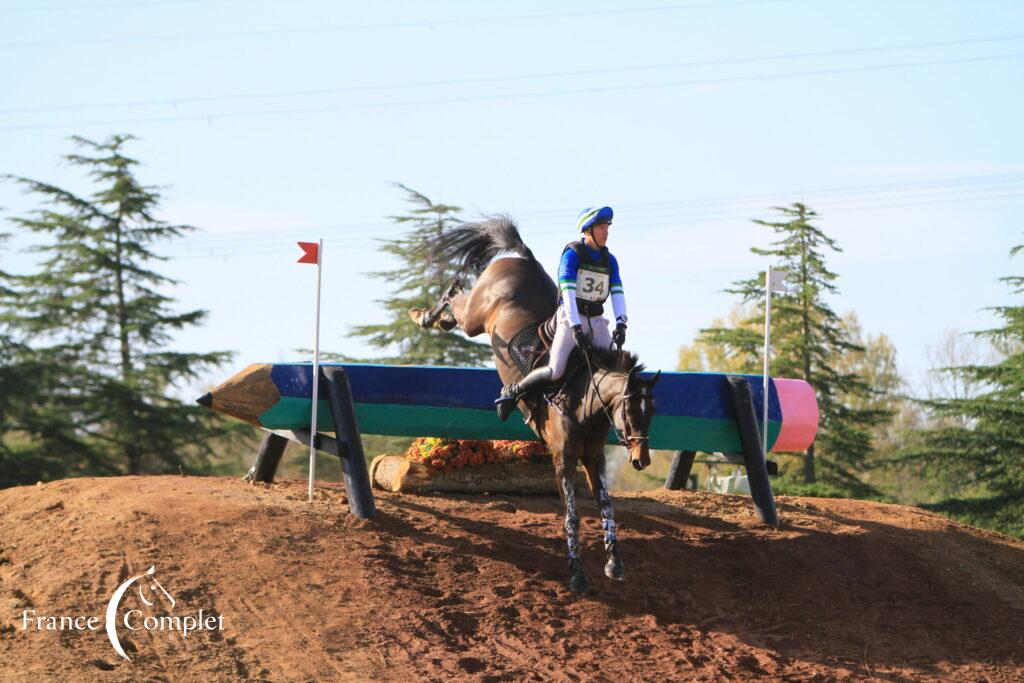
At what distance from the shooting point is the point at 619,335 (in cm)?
939

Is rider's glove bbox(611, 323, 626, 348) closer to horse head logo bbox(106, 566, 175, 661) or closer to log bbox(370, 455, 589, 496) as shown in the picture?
log bbox(370, 455, 589, 496)

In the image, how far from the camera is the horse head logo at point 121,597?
304 inches

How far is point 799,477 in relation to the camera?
2555 cm

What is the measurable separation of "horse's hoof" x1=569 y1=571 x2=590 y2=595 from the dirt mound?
5.2 inches

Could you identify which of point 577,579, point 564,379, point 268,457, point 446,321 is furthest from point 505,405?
point 268,457

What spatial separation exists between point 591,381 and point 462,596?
2.03 meters

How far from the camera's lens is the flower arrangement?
1127 centimetres

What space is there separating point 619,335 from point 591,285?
501 millimetres

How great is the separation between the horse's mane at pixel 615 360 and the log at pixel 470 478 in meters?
2.50

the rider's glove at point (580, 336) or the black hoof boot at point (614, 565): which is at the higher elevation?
the rider's glove at point (580, 336)

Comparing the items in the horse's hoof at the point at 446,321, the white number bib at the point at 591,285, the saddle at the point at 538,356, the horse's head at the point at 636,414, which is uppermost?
the white number bib at the point at 591,285

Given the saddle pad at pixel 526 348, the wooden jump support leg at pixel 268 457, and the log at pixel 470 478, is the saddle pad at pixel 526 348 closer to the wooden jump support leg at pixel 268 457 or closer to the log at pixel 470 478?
the log at pixel 470 478

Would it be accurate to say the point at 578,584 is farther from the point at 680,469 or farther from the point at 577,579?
the point at 680,469

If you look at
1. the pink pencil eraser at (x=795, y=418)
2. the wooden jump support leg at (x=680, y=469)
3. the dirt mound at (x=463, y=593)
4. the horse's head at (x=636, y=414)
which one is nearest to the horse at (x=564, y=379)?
the horse's head at (x=636, y=414)
